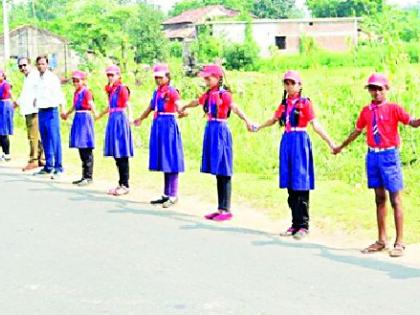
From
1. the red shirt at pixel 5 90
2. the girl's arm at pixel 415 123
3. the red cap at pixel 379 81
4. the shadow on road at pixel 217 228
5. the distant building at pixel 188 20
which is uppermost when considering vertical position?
the distant building at pixel 188 20

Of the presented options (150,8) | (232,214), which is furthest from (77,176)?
(150,8)

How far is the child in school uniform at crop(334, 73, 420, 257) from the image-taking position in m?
7.30

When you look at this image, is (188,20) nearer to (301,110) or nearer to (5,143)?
(5,143)

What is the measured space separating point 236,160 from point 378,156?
599 cm

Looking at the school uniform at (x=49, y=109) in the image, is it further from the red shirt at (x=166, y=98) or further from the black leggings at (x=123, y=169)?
the red shirt at (x=166, y=98)

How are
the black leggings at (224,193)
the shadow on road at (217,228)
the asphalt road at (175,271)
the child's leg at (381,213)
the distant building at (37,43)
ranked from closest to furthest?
1. the asphalt road at (175,271)
2. the shadow on road at (217,228)
3. the child's leg at (381,213)
4. the black leggings at (224,193)
5. the distant building at (37,43)

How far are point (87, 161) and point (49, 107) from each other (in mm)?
1181

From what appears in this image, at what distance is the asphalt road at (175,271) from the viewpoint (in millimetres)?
5699

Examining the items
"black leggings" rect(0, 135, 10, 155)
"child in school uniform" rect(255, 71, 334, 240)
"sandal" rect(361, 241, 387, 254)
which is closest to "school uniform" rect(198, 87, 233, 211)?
"child in school uniform" rect(255, 71, 334, 240)

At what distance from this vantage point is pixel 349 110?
12961 millimetres

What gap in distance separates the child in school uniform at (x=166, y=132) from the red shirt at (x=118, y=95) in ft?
2.30

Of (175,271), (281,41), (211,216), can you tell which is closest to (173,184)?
(211,216)

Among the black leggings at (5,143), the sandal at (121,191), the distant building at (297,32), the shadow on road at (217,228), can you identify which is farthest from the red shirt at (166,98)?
the distant building at (297,32)

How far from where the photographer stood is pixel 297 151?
8.15 metres
